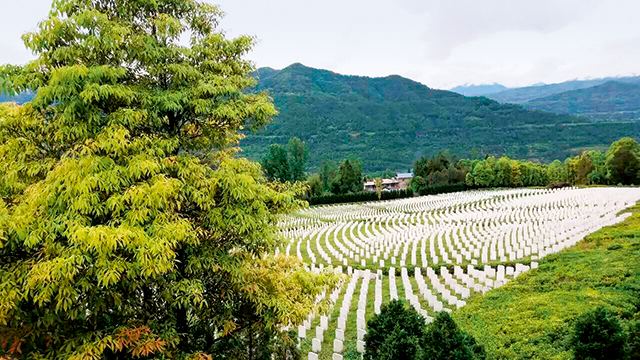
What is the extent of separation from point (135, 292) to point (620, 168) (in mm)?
71298

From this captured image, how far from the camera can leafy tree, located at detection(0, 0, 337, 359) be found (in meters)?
4.96

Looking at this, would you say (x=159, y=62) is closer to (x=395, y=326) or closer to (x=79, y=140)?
(x=79, y=140)

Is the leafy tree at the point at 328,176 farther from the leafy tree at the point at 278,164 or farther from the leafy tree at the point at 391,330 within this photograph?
the leafy tree at the point at 391,330

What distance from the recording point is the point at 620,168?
60219mm

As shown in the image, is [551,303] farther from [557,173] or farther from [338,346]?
[557,173]

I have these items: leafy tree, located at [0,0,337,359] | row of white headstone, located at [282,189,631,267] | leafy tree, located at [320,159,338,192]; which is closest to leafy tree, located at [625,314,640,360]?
leafy tree, located at [0,0,337,359]

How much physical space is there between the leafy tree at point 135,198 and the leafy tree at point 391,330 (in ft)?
4.87

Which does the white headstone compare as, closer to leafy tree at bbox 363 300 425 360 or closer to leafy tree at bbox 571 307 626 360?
leafy tree at bbox 363 300 425 360

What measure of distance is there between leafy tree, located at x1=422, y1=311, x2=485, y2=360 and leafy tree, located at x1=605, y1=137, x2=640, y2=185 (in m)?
66.2

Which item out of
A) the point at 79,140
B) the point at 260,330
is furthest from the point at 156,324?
the point at 79,140

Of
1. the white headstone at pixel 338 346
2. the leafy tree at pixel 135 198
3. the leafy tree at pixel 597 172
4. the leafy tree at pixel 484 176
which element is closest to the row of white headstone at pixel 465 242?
the white headstone at pixel 338 346

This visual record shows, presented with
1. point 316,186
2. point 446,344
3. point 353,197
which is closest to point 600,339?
point 446,344

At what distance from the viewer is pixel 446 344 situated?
6.40m

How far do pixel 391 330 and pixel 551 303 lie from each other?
176 inches
